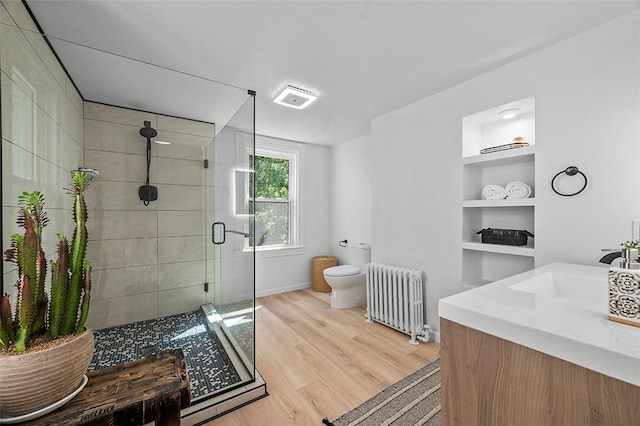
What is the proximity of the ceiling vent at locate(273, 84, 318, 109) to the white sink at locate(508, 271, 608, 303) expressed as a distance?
2.05 meters

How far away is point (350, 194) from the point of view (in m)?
3.92

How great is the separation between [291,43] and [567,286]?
2013mm

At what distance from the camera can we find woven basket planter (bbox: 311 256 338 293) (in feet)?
12.7

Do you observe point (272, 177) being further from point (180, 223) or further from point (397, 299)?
point (397, 299)

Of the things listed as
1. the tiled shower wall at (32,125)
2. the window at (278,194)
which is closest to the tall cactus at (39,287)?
the tiled shower wall at (32,125)

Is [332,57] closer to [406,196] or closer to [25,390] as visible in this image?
[406,196]

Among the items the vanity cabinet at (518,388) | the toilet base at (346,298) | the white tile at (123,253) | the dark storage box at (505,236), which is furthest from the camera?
the toilet base at (346,298)

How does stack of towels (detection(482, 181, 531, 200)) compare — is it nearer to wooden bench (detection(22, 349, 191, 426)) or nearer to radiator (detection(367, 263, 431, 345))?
radiator (detection(367, 263, 431, 345))

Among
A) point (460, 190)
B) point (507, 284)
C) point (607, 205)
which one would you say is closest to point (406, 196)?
point (460, 190)

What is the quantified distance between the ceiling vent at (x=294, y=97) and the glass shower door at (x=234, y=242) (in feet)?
1.15

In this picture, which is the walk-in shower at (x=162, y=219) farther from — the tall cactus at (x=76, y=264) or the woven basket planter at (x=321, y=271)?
the woven basket planter at (x=321, y=271)

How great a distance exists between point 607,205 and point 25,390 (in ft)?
8.78

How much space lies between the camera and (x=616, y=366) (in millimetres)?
546

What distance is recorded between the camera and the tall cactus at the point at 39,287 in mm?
864
